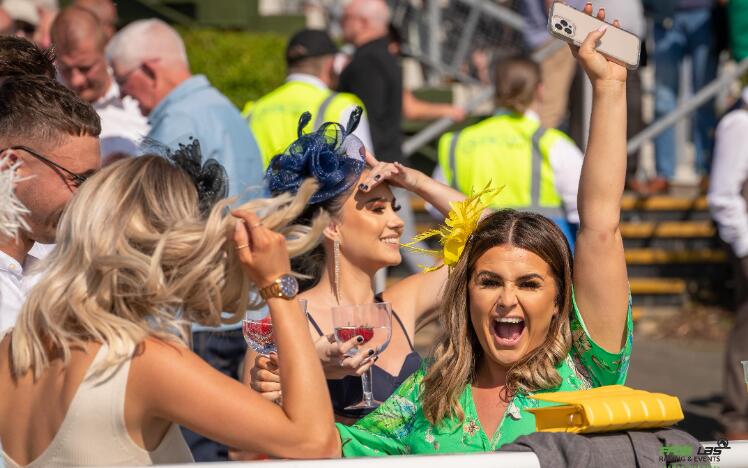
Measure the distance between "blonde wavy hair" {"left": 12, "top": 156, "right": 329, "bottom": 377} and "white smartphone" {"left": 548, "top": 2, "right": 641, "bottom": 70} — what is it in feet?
2.75

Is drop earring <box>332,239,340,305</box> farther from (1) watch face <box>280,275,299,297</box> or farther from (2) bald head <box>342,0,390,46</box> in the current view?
(2) bald head <box>342,0,390,46</box>

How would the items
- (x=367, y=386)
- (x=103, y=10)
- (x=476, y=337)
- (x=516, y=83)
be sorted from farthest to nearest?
(x=103, y=10) → (x=516, y=83) → (x=367, y=386) → (x=476, y=337)

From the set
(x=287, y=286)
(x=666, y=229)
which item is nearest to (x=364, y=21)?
(x=666, y=229)

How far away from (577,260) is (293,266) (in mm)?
1256

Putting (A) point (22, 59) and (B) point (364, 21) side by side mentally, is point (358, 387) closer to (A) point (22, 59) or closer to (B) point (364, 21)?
(A) point (22, 59)

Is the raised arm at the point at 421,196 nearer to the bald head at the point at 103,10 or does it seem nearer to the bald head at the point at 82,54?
the bald head at the point at 82,54

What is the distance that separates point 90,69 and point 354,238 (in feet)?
7.36

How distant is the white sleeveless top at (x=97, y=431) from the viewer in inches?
95.8

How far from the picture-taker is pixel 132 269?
2.50m

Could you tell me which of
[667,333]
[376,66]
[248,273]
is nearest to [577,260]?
[248,273]

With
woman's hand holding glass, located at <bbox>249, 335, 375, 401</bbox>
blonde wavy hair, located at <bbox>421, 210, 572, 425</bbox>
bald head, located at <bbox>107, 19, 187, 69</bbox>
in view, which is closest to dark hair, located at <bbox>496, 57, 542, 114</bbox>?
bald head, located at <bbox>107, 19, 187, 69</bbox>

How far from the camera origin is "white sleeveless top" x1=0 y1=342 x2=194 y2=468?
2.43m

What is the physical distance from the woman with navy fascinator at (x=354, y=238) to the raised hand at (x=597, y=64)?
2.82 ft

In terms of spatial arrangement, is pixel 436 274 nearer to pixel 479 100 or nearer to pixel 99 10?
pixel 99 10
